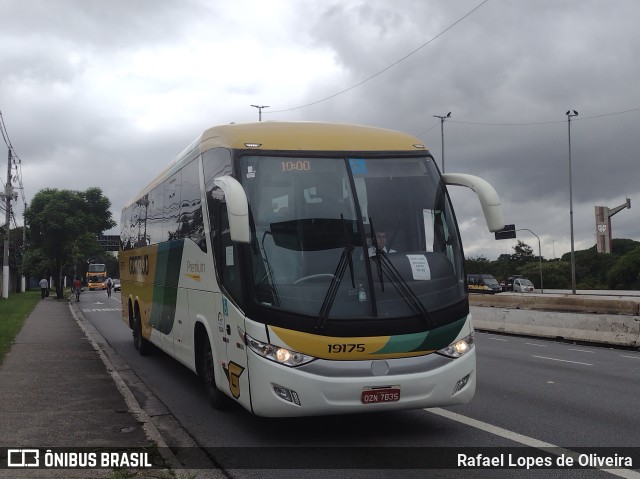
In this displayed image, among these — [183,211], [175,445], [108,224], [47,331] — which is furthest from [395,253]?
[108,224]

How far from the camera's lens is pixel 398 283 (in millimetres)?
6691

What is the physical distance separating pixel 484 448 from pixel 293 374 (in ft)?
6.45

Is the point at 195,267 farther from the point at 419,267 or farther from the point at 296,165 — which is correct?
the point at 419,267

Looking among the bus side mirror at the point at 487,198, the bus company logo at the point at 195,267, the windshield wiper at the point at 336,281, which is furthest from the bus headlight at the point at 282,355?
the bus side mirror at the point at 487,198

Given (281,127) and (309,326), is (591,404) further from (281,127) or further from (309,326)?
(281,127)

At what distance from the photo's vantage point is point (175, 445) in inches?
273

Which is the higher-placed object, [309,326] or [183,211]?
[183,211]

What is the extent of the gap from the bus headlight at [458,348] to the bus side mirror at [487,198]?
1297mm

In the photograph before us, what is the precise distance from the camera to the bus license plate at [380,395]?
6.32 meters

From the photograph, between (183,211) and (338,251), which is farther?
(183,211)

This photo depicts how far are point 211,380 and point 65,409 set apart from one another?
173 centimetres

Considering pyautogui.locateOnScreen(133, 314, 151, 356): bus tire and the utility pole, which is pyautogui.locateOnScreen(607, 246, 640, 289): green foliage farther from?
pyautogui.locateOnScreen(133, 314, 151, 356): bus tire

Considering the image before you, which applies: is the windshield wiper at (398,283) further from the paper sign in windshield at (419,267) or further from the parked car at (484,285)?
the parked car at (484,285)

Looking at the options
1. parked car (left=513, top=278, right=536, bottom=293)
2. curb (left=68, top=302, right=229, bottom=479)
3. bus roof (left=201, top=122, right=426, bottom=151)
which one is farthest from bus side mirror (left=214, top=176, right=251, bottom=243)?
parked car (left=513, top=278, right=536, bottom=293)
